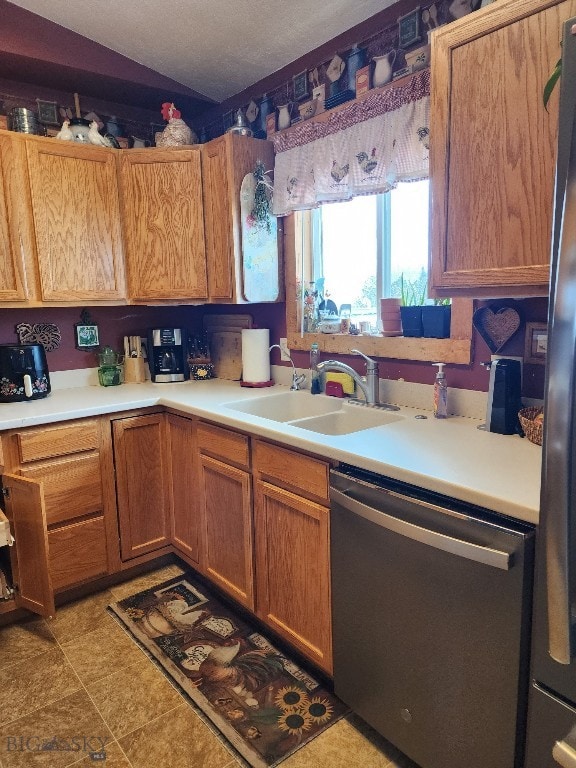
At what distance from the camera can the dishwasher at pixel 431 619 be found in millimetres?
1146

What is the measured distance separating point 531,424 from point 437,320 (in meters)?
0.59

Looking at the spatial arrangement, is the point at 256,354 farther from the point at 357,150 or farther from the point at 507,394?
the point at 507,394

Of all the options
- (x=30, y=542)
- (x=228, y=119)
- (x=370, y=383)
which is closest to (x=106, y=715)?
(x=30, y=542)

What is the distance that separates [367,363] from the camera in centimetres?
214

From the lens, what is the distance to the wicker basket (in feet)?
5.00

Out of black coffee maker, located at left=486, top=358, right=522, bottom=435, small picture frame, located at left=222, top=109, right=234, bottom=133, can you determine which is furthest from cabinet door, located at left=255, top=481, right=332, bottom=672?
small picture frame, located at left=222, top=109, right=234, bottom=133

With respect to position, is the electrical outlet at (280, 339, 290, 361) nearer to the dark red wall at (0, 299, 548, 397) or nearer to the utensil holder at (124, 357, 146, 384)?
the dark red wall at (0, 299, 548, 397)

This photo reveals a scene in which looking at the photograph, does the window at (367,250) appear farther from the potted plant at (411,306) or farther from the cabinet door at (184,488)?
the cabinet door at (184,488)

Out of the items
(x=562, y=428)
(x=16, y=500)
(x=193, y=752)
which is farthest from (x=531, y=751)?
(x=16, y=500)

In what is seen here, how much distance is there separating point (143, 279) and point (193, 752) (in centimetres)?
206

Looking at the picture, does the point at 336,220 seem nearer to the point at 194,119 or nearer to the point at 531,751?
the point at 194,119

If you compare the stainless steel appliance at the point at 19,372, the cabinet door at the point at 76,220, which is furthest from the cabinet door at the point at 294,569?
the cabinet door at the point at 76,220

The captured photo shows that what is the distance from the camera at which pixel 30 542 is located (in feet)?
6.73

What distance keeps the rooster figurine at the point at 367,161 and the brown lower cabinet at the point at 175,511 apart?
1147mm
